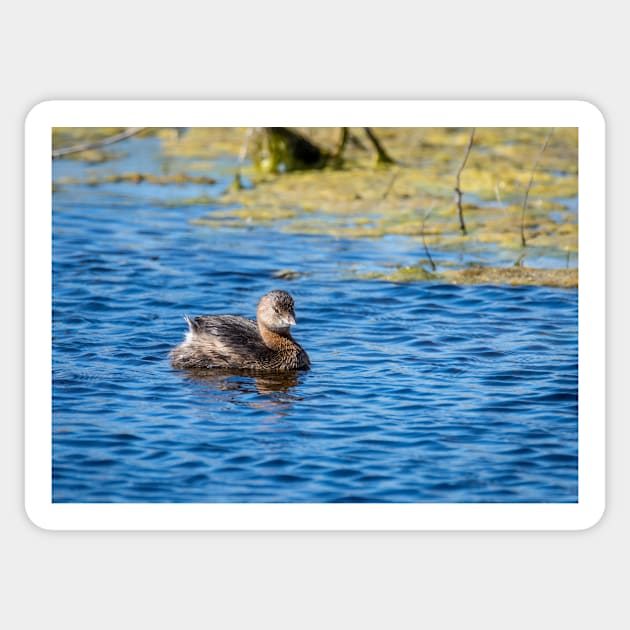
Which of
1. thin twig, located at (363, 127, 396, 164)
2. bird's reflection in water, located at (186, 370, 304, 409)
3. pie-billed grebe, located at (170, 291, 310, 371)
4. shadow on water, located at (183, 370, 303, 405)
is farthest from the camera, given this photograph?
thin twig, located at (363, 127, 396, 164)

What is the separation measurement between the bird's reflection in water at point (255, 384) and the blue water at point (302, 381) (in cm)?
2

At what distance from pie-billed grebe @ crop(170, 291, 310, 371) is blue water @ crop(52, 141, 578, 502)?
18 cm

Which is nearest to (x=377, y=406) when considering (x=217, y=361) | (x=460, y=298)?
(x=217, y=361)

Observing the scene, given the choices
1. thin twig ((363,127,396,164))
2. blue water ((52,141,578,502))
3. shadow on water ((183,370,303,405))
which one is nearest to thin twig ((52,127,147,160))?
blue water ((52,141,578,502))

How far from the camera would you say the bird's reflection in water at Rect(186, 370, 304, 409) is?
9336 mm

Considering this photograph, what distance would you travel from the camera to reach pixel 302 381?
9766mm

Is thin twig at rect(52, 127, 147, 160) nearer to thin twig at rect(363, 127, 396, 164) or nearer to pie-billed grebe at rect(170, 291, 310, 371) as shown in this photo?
pie-billed grebe at rect(170, 291, 310, 371)


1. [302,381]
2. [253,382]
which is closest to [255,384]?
[253,382]

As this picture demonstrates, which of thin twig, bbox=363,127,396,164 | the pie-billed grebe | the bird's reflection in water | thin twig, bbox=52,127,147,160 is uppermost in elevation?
thin twig, bbox=363,127,396,164

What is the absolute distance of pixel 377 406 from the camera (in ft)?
30.0

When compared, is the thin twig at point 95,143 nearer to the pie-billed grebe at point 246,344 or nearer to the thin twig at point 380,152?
the pie-billed grebe at point 246,344

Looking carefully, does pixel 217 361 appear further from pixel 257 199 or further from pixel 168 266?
pixel 257 199

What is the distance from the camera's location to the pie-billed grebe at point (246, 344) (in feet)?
32.6
